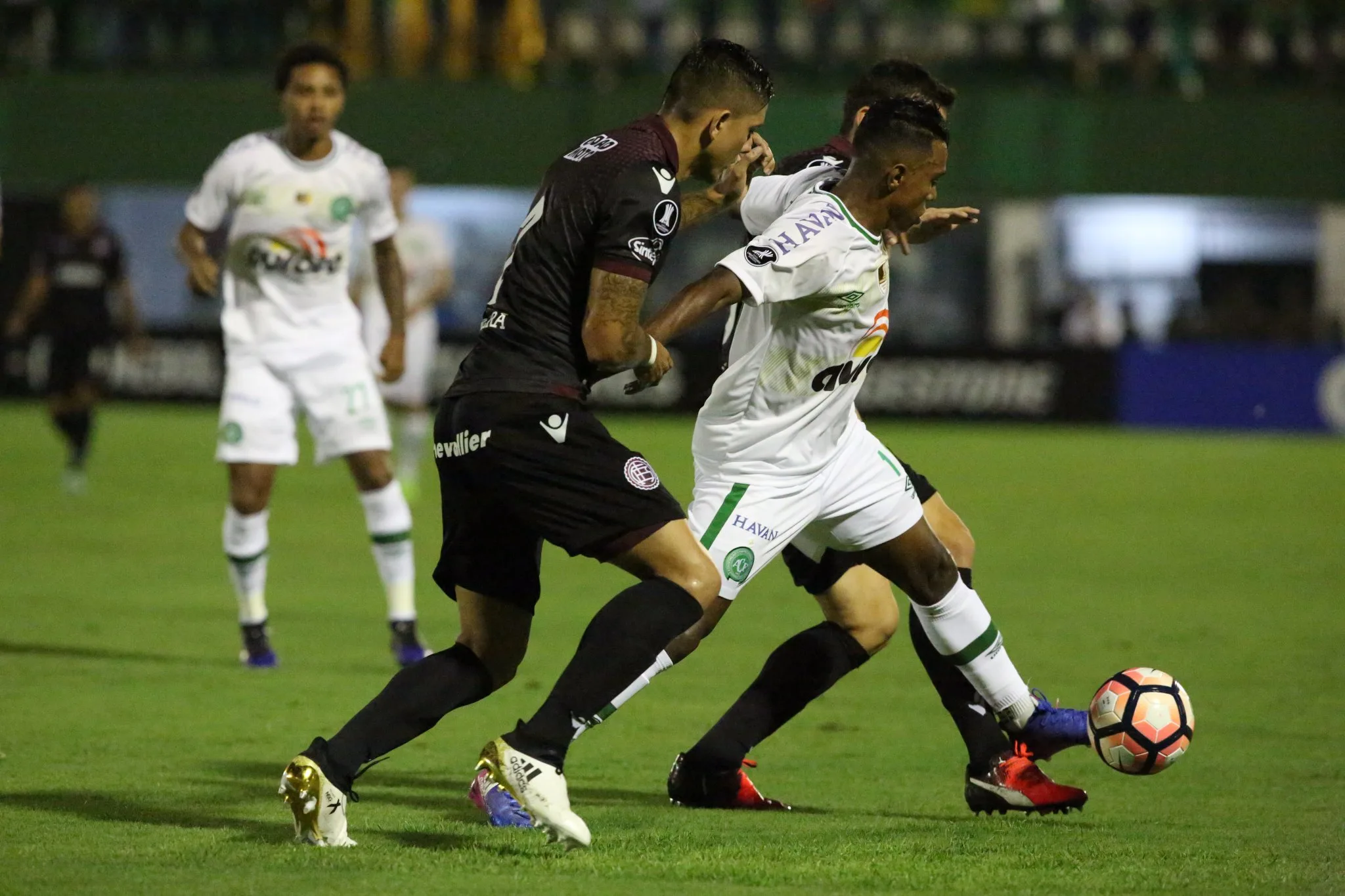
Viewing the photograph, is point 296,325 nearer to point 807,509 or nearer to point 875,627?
point 875,627

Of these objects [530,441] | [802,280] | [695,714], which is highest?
[802,280]

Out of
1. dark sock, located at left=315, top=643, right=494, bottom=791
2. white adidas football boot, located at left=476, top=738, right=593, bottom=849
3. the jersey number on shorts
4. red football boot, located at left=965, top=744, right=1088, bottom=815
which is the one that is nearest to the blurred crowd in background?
red football boot, located at left=965, top=744, right=1088, bottom=815

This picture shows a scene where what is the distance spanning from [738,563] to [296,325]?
3708 mm

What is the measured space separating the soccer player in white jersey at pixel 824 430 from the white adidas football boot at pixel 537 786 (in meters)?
0.86

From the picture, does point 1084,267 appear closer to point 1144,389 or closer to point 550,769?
point 1144,389

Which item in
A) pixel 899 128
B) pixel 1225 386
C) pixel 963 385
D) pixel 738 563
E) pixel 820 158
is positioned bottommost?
pixel 963 385

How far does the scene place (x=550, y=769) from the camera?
4.62 m

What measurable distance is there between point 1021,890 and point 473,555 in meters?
1.62

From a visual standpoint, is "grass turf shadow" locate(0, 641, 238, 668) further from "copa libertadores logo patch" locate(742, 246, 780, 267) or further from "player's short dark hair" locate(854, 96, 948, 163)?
"player's short dark hair" locate(854, 96, 948, 163)

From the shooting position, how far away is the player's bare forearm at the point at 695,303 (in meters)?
4.84

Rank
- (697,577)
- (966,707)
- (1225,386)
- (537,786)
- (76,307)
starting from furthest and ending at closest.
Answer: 1. (1225,386)
2. (76,307)
3. (966,707)
4. (697,577)
5. (537,786)

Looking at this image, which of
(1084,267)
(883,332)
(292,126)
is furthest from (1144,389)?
(883,332)

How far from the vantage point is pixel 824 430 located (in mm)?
5570

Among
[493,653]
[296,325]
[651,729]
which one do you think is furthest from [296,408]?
[493,653]
